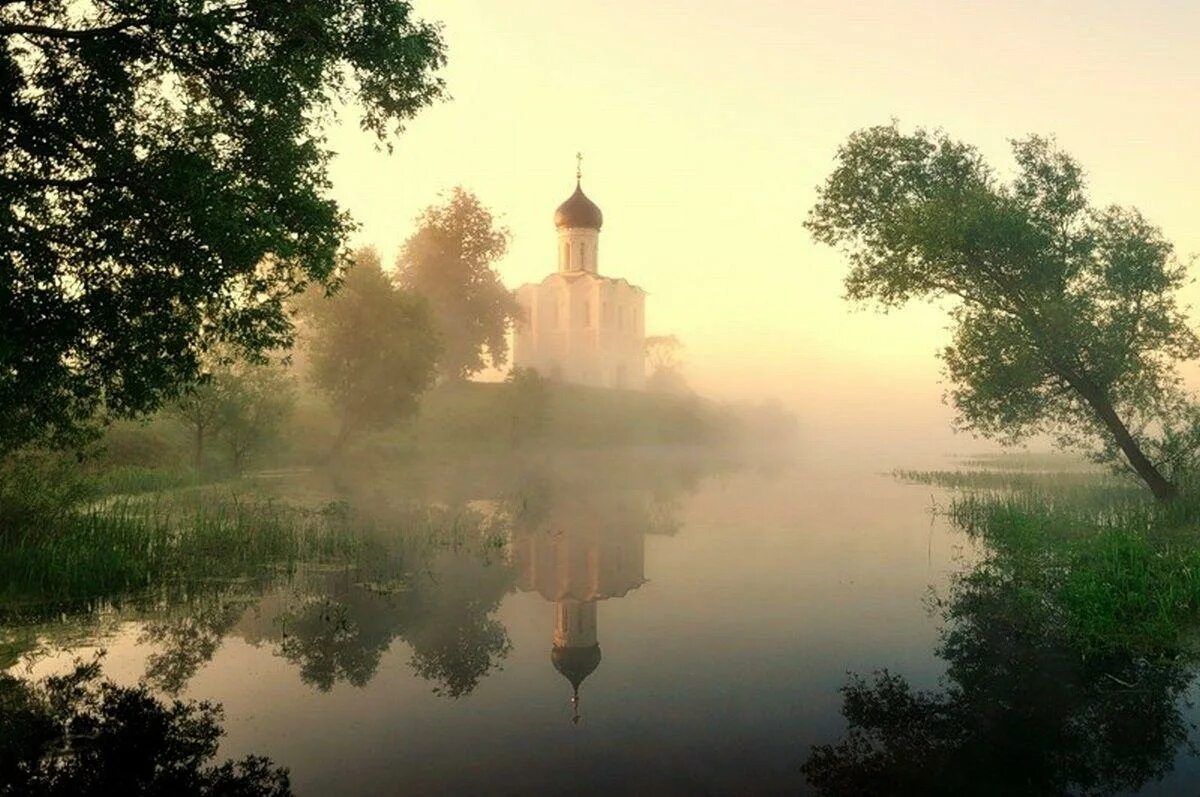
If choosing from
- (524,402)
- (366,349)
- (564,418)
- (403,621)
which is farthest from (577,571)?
(564,418)

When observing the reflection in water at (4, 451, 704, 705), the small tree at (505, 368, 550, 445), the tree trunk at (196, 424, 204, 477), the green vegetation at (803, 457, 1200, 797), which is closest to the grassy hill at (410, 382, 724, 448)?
the small tree at (505, 368, 550, 445)

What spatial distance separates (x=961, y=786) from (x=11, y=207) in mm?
15452

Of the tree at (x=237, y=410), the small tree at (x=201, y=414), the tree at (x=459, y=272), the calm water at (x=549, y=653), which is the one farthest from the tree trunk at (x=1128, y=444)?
the tree at (x=459, y=272)

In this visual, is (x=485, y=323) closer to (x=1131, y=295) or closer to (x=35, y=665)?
(x=1131, y=295)

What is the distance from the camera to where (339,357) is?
137 feet

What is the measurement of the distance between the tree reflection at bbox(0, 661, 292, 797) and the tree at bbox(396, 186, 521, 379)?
54.4 m

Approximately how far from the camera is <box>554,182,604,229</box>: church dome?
7900 cm

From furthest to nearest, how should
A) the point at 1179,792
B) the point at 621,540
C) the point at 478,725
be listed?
the point at 621,540
the point at 478,725
the point at 1179,792

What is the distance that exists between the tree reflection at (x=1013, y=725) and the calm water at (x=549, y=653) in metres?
0.31

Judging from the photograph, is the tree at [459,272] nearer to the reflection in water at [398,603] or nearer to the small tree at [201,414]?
the small tree at [201,414]

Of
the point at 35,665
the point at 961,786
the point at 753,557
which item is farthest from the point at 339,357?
the point at 961,786

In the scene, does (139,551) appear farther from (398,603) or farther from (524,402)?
(524,402)

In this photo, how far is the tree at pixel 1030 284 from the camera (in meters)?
23.8

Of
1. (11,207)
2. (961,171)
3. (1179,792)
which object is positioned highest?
(961,171)
